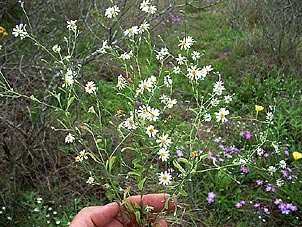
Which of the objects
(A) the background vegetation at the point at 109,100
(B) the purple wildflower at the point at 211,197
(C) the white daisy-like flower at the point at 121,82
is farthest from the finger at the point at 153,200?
(B) the purple wildflower at the point at 211,197

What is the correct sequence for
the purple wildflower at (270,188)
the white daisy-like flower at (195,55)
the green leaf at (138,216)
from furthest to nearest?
the purple wildflower at (270,188), the white daisy-like flower at (195,55), the green leaf at (138,216)

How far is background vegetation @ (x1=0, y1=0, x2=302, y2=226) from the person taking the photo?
271cm

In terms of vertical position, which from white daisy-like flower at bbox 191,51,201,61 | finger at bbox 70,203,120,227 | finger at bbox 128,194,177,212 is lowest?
finger at bbox 70,203,120,227

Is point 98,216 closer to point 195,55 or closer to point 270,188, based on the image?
point 195,55

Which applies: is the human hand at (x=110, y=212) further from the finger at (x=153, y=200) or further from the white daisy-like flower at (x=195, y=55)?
A: the white daisy-like flower at (x=195, y=55)

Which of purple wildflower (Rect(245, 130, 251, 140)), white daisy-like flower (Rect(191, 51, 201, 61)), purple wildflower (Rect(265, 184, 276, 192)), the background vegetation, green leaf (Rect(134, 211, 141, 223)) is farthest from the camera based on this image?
purple wildflower (Rect(245, 130, 251, 140))

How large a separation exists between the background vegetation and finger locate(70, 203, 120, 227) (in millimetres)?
211

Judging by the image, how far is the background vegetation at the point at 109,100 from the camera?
2.71 m

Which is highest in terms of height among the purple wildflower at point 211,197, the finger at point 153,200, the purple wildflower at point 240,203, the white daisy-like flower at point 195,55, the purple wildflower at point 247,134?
the white daisy-like flower at point 195,55

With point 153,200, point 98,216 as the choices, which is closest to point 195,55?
point 153,200

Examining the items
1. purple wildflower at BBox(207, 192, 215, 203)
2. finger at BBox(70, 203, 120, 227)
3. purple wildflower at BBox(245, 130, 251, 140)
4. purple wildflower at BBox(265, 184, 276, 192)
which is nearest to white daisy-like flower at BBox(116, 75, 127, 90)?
finger at BBox(70, 203, 120, 227)

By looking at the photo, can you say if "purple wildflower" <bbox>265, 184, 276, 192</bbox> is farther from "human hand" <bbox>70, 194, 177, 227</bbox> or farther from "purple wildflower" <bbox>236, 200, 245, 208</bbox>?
"human hand" <bbox>70, 194, 177, 227</bbox>

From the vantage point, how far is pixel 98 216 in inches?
56.0

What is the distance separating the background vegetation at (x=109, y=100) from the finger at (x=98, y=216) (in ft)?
0.69
